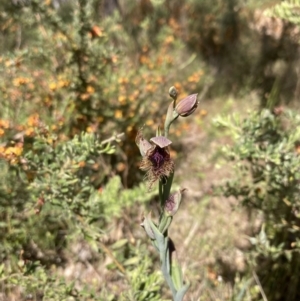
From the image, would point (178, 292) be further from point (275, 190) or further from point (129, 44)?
point (129, 44)

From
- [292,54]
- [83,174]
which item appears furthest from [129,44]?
[83,174]

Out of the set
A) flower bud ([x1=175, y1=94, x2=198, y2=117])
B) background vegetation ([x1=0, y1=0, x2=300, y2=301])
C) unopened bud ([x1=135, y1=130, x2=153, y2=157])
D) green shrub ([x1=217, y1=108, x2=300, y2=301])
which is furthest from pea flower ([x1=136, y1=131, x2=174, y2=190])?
green shrub ([x1=217, y1=108, x2=300, y2=301])

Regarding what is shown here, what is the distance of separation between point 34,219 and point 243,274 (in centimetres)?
137

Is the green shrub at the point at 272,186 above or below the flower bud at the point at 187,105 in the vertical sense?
above

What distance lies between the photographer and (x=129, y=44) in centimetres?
402

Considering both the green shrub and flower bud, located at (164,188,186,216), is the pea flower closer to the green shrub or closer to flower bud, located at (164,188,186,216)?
flower bud, located at (164,188,186,216)

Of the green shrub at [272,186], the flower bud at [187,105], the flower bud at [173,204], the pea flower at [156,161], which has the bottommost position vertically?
the flower bud at [173,204]

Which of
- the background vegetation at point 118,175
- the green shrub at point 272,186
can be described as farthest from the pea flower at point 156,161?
the green shrub at point 272,186

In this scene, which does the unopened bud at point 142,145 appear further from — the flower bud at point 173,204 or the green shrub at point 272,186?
the green shrub at point 272,186

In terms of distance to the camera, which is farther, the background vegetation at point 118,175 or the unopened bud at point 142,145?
the background vegetation at point 118,175

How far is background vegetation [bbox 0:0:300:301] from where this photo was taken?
1.80 m

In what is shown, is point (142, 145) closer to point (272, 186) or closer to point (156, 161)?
point (156, 161)

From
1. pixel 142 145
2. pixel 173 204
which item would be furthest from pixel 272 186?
pixel 142 145

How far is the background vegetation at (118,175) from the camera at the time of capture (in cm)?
180
